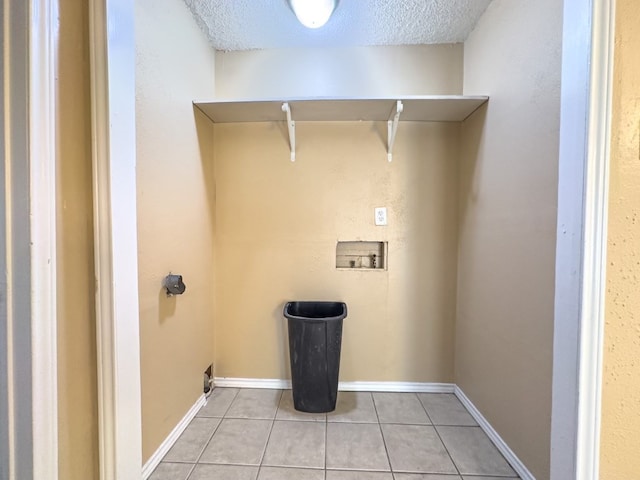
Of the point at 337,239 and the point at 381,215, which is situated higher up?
the point at 381,215

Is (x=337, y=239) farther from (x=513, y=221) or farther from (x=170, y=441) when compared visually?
(x=170, y=441)

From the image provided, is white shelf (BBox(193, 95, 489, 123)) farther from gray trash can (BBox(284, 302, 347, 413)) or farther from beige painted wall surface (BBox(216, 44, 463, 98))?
gray trash can (BBox(284, 302, 347, 413))

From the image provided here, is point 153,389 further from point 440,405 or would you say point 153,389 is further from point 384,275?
point 440,405

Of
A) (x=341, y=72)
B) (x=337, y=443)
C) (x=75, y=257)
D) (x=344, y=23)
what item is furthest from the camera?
(x=341, y=72)

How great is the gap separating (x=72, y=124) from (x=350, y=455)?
1.64 m

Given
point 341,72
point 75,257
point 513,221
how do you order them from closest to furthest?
point 75,257 < point 513,221 < point 341,72

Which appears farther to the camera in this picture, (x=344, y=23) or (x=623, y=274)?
(x=344, y=23)

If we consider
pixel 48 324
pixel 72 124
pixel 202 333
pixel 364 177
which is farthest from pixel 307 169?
pixel 48 324

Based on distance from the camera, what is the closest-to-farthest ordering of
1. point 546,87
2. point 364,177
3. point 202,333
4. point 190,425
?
point 546,87, point 190,425, point 202,333, point 364,177

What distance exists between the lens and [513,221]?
4.42 feet

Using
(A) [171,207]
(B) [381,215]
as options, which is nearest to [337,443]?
(B) [381,215]

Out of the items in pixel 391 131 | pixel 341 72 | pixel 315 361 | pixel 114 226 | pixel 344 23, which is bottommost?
pixel 315 361

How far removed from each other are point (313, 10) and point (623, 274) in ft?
5.46

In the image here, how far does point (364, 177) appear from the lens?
195cm
